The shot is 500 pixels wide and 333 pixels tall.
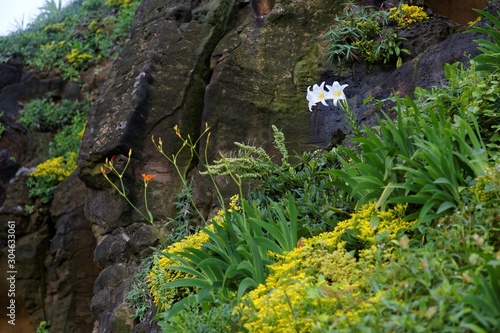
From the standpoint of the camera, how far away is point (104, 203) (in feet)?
22.6

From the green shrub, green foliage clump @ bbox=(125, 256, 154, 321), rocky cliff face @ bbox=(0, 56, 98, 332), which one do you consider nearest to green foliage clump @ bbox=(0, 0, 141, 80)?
the green shrub

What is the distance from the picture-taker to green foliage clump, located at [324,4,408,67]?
655 cm

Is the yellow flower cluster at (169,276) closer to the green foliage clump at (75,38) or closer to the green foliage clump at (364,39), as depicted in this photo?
the green foliage clump at (364,39)

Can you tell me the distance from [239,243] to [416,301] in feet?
5.24

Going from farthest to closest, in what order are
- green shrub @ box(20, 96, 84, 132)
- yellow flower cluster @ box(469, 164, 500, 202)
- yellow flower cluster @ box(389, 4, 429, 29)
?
green shrub @ box(20, 96, 84, 132)
yellow flower cluster @ box(389, 4, 429, 29)
yellow flower cluster @ box(469, 164, 500, 202)

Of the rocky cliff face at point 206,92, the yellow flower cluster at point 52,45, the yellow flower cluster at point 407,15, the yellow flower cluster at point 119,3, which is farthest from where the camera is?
the yellow flower cluster at point 119,3

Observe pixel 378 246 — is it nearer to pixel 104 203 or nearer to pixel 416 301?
pixel 416 301

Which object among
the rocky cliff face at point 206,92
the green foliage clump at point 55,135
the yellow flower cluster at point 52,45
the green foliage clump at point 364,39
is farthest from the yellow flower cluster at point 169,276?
the yellow flower cluster at point 52,45

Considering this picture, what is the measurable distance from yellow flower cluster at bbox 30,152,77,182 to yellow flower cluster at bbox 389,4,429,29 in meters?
5.57

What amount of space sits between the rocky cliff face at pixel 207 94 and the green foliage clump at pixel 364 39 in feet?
0.43

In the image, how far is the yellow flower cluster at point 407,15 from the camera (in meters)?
6.69

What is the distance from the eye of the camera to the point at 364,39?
672cm

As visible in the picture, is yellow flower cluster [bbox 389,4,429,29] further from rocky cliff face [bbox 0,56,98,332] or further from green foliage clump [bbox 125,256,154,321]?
rocky cliff face [bbox 0,56,98,332]

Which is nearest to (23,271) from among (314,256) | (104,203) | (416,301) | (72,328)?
(72,328)
